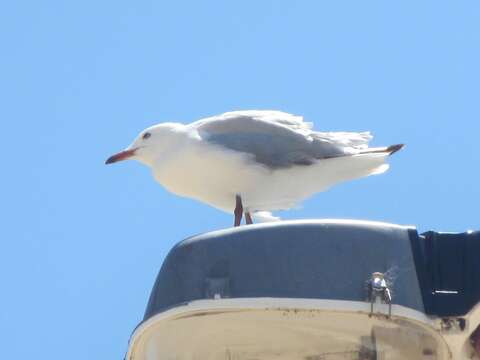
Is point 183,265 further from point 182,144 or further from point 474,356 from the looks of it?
point 182,144

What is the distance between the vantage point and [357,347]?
182 inches

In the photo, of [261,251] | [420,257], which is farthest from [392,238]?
[261,251]

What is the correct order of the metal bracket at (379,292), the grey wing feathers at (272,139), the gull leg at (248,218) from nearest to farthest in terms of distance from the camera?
the metal bracket at (379,292) → the gull leg at (248,218) → the grey wing feathers at (272,139)

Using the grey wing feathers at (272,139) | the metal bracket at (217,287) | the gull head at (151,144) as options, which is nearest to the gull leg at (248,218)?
the grey wing feathers at (272,139)

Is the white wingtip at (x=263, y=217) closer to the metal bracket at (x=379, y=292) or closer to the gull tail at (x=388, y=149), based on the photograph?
the gull tail at (x=388, y=149)

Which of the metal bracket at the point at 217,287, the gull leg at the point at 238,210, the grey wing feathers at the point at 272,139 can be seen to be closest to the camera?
the metal bracket at the point at 217,287

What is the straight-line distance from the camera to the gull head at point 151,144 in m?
9.37

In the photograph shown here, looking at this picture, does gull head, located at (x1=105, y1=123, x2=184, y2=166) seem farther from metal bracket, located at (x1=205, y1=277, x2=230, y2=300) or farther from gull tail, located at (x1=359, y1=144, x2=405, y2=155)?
metal bracket, located at (x1=205, y1=277, x2=230, y2=300)

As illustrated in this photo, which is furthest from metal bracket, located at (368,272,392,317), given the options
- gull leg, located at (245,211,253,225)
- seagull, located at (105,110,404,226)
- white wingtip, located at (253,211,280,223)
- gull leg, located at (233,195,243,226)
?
white wingtip, located at (253,211,280,223)

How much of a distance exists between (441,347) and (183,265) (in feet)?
2.74

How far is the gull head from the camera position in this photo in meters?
9.37

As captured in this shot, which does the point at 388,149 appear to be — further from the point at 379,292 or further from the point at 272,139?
the point at 379,292

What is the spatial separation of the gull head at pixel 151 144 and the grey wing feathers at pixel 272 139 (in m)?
0.21

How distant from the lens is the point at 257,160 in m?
9.01
